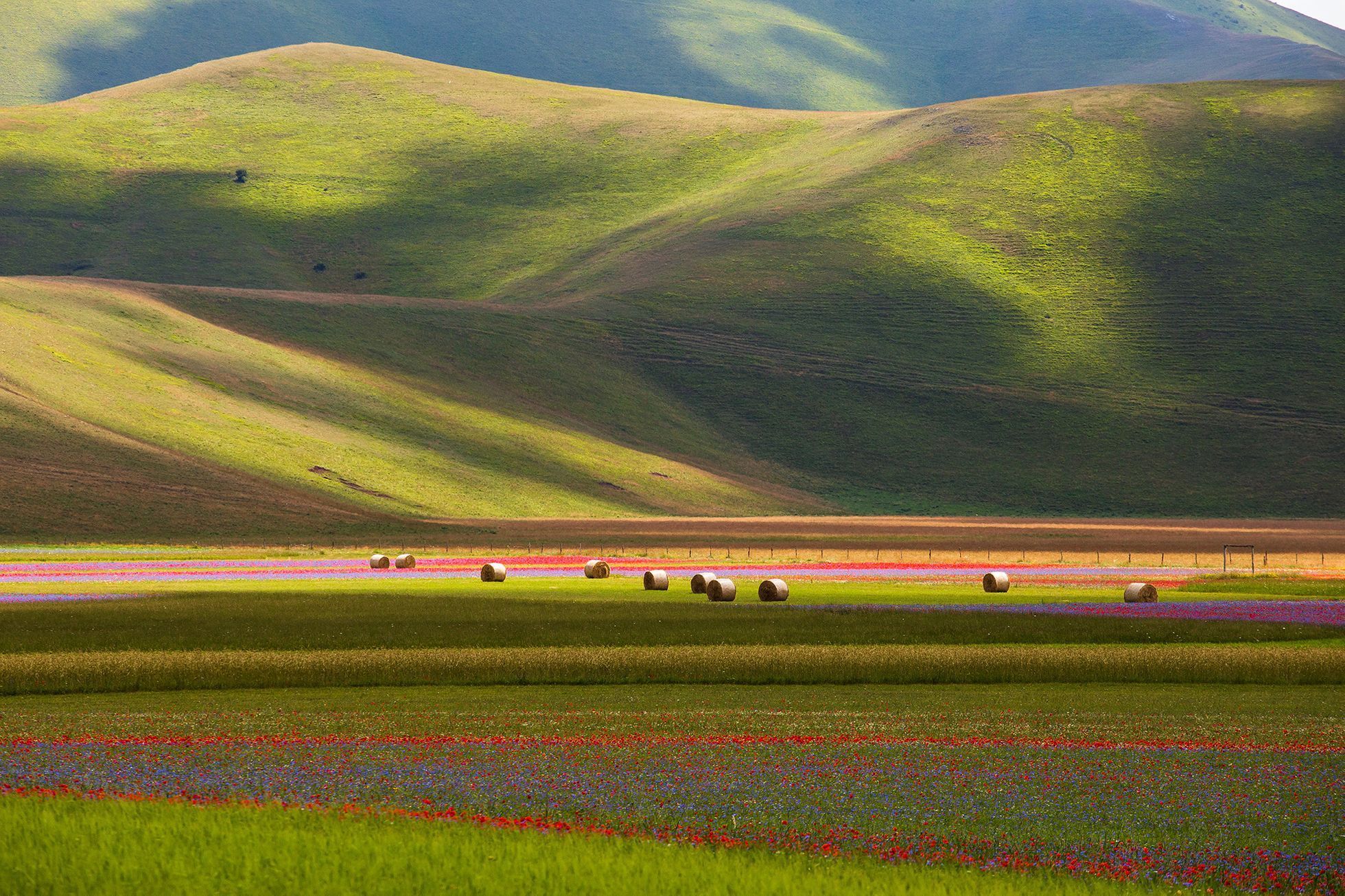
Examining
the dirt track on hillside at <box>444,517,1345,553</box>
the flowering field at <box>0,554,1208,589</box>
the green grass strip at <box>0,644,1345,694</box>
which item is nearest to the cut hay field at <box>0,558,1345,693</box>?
the green grass strip at <box>0,644,1345,694</box>

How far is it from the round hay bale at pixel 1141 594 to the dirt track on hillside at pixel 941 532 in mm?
42746

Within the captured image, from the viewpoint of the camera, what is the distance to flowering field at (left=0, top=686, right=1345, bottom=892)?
15898 millimetres

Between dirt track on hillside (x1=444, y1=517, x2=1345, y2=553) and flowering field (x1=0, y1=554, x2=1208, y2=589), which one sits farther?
dirt track on hillside (x1=444, y1=517, x2=1345, y2=553)

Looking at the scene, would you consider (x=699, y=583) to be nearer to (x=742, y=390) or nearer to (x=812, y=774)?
(x=812, y=774)

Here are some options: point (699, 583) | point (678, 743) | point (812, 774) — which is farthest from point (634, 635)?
point (812, 774)

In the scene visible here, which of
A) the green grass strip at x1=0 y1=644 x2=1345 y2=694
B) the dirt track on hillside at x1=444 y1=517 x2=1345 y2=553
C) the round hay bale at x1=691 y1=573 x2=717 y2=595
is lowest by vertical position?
the dirt track on hillside at x1=444 y1=517 x2=1345 y2=553

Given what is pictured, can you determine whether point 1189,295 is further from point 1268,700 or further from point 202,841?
point 202,841

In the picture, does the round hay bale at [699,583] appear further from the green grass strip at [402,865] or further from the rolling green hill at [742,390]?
the rolling green hill at [742,390]

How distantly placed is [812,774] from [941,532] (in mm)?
97728

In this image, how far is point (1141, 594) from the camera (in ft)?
165

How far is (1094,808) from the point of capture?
1766 cm

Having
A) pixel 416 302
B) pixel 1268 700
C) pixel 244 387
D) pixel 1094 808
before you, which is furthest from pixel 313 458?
pixel 1094 808

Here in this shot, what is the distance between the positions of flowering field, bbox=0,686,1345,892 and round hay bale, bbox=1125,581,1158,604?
2215cm

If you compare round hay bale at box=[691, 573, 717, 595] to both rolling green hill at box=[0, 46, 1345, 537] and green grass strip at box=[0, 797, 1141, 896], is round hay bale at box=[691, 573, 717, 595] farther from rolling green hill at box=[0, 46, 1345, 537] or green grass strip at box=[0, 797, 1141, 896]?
rolling green hill at box=[0, 46, 1345, 537]
